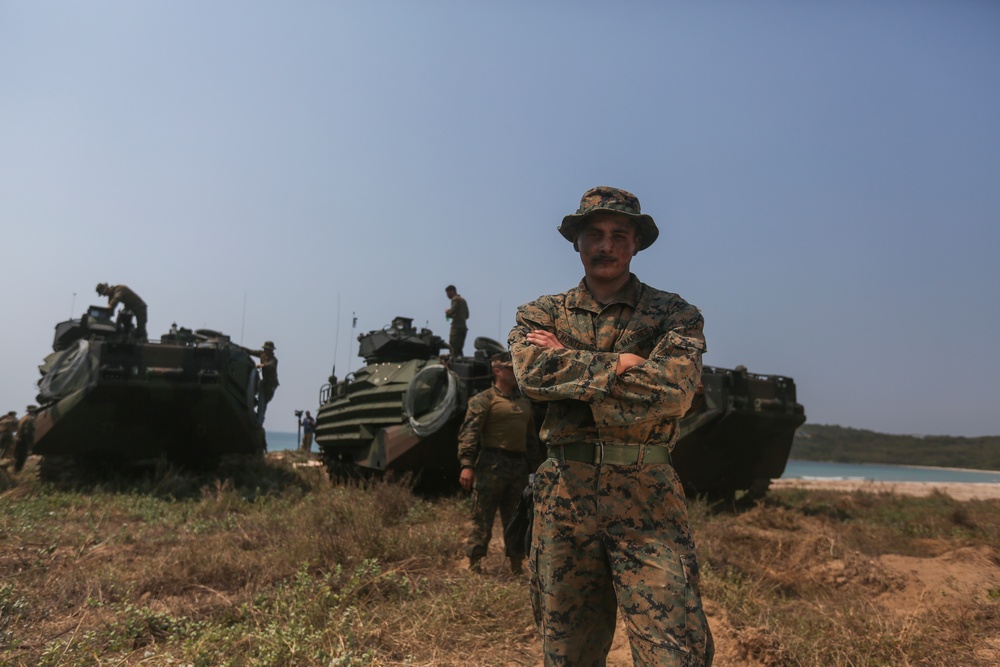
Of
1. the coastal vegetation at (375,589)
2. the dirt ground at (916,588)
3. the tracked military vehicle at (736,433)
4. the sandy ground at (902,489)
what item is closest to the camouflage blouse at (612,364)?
the coastal vegetation at (375,589)

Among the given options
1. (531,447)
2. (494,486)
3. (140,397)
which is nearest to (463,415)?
(531,447)

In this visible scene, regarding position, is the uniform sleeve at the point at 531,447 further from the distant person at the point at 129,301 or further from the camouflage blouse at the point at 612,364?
the distant person at the point at 129,301

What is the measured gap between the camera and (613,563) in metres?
2.64

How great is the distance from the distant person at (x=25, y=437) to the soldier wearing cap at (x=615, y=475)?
1149 cm

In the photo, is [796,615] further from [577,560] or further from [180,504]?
[180,504]

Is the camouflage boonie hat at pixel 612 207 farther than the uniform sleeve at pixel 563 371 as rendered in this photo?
Yes

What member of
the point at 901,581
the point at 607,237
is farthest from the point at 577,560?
the point at 901,581

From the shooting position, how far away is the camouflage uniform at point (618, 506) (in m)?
2.52

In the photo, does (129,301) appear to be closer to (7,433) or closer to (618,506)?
(7,433)

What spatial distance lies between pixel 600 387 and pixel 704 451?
8658 millimetres

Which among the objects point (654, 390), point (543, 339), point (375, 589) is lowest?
point (375, 589)

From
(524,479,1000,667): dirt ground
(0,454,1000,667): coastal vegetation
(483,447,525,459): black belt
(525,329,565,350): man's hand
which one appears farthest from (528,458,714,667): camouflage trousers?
(483,447,525,459): black belt

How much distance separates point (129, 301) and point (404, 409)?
5.13 meters

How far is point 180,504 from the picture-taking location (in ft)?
32.4
